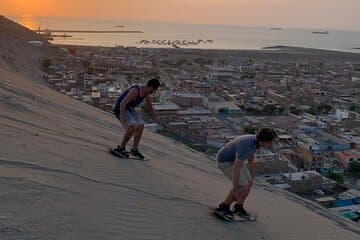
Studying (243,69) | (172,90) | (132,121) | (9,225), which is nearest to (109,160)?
(132,121)

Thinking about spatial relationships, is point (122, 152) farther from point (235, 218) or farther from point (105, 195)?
point (235, 218)

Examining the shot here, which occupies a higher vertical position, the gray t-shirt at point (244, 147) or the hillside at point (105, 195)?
the gray t-shirt at point (244, 147)

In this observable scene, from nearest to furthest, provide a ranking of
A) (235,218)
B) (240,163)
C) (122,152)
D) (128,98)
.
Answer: (240,163), (235,218), (128,98), (122,152)

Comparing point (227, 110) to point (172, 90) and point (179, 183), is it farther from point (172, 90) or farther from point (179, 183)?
point (179, 183)

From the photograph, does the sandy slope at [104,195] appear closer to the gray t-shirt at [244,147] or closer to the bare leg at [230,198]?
the bare leg at [230,198]

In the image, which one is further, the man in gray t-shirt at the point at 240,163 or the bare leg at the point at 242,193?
the bare leg at the point at 242,193

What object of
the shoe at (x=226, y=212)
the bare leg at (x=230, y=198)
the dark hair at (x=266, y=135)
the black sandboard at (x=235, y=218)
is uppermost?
the dark hair at (x=266, y=135)

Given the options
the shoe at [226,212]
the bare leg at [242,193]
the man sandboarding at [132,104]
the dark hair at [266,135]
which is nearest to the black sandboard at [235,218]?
the shoe at [226,212]

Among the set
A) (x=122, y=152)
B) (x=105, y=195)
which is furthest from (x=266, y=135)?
(x=122, y=152)
